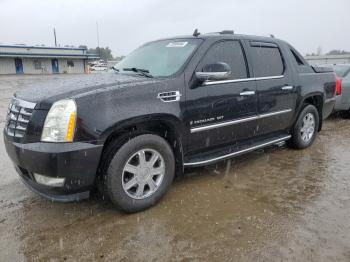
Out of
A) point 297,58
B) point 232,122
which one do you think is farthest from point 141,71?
point 297,58

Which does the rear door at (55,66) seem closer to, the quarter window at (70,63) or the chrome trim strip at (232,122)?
the quarter window at (70,63)

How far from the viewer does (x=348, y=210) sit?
3.31 meters

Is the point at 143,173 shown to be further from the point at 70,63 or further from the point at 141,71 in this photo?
the point at 70,63

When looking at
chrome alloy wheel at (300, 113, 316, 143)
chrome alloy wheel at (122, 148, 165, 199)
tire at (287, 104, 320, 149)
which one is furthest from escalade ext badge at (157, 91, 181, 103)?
chrome alloy wheel at (300, 113, 316, 143)

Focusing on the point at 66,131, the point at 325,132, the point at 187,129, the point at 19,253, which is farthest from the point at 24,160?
the point at 325,132

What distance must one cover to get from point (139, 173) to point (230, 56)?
1972 millimetres

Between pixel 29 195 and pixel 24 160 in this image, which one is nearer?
pixel 24 160

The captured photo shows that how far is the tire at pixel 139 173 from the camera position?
2998 millimetres

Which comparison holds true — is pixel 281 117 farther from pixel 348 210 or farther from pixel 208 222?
pixel 208 222

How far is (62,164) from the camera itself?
2709mm

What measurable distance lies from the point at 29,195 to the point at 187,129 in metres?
2.02

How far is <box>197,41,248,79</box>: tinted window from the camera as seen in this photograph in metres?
3.84

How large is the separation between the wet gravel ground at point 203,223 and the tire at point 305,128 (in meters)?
1.02

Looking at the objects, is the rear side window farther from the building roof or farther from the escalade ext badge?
the building roof
